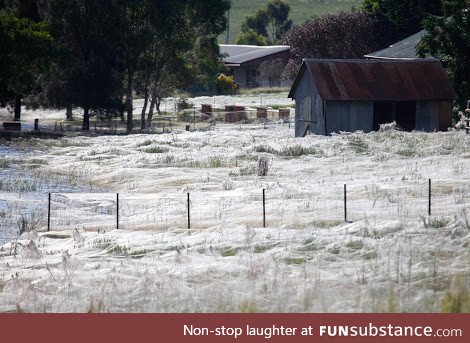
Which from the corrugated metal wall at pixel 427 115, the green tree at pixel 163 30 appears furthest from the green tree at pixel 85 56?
the corrugated metal wall at pixel 427 115

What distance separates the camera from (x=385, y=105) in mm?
49000

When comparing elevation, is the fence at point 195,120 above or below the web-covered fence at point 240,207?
above

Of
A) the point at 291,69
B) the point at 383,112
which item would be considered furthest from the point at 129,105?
the point at 291,69

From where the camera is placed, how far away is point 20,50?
5203 cm

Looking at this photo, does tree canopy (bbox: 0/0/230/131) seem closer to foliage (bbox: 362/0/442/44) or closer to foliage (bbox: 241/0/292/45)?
foliage (bbox: 362/0/442/44)

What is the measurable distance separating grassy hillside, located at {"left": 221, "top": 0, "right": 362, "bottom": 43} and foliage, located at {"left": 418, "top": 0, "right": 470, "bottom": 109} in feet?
408

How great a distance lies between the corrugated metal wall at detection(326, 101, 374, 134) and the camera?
4688 centimetres

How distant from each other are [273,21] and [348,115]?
365ft

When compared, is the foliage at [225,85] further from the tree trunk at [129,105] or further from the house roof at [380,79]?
the house roof at [380,79]

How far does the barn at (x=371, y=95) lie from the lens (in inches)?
1849

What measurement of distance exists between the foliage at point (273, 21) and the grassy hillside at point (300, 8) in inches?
599

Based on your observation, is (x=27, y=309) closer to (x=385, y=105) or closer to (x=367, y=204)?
(x=367, y=204)

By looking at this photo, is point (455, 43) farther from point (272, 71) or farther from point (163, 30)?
point (272, 71)

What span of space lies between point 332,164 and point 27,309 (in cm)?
1969
